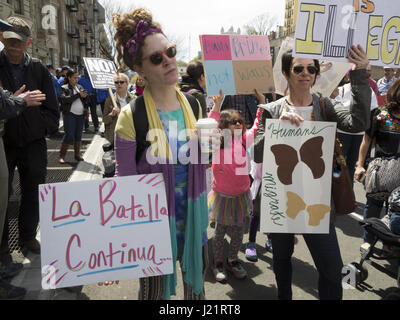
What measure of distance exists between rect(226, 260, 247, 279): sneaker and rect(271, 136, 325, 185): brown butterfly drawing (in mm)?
1330

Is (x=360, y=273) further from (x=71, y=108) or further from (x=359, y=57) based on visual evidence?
(x=71, y=108)

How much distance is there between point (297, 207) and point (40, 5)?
31159 mm

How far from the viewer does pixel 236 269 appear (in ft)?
9.47

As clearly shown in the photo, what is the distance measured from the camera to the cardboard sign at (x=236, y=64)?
3189 mm

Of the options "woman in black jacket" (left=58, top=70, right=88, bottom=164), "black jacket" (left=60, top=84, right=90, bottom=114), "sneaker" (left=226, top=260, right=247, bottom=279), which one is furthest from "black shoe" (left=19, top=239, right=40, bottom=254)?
"black jacket" (left=60, top=84, right=90, bottom=114)

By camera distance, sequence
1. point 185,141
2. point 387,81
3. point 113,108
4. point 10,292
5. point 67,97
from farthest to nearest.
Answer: point 387,81, point 67,97, point 113,108, point 10,292, point 185,141

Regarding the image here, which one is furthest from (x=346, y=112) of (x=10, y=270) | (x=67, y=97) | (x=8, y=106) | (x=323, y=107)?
(x=67, y=97)

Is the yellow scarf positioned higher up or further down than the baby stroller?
higher up

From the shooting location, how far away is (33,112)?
280cm

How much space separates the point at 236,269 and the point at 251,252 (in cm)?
37

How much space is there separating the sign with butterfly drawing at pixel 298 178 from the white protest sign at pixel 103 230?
691 millimetres

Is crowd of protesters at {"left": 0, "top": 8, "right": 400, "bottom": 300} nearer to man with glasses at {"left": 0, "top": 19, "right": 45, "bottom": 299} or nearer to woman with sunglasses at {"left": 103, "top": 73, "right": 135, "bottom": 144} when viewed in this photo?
man with glasses at {"left": 0, "top": 19, "right": 45, "bottom": 299}

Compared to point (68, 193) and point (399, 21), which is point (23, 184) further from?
point (399, 21)

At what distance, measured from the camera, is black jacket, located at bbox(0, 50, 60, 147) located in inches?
104
